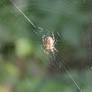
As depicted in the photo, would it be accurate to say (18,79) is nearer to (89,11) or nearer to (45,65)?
(45,65)

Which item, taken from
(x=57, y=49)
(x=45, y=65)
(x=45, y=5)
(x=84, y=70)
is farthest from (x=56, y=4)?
(x=45, y=65)

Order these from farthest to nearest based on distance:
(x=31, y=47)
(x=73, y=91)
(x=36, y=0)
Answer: (x=31, y=47) < (x=73, y=91) < (x=36, y=0)

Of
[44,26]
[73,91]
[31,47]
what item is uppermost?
[44,26]

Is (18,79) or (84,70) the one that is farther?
(18,79)
